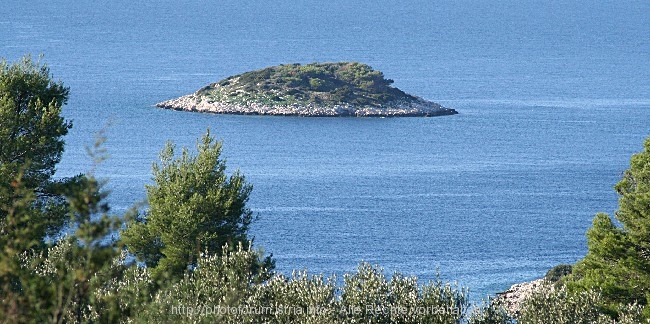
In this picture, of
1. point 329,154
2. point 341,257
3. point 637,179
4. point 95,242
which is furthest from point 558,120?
point 95,242

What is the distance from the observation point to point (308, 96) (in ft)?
592

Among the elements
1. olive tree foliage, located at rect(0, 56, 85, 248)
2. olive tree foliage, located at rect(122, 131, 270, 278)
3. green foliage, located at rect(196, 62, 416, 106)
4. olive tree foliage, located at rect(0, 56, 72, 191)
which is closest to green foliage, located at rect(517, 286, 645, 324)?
olive tree foliage, located at rect(122, 131, 270, 278)

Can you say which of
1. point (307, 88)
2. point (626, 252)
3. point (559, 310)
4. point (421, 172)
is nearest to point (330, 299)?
point (559, 310)

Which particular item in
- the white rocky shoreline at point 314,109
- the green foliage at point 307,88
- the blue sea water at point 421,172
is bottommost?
the blue sea water at point 421,172

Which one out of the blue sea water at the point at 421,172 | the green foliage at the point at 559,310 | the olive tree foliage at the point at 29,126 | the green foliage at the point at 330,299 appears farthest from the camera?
the blue sea water at the point at 421,172

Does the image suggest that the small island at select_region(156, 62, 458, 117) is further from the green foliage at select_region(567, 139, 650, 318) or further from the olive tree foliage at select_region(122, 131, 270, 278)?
the green foliage at select_region(567, 139, 650, 318)

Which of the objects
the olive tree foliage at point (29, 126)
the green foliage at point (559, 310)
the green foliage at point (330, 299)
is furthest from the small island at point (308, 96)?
the green foliage at point (330, 299)

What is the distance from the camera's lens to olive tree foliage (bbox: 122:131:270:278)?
3694 centimetres

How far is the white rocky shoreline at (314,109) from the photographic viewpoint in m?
174

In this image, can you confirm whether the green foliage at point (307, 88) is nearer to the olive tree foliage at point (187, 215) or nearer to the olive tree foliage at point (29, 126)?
the olive tree foliage at point (187, 215)

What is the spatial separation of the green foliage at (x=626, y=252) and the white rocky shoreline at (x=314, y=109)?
5386 inches

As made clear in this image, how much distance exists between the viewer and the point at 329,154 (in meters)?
140

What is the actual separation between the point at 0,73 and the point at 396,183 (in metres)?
85.8

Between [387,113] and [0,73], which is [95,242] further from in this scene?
[387,113]
